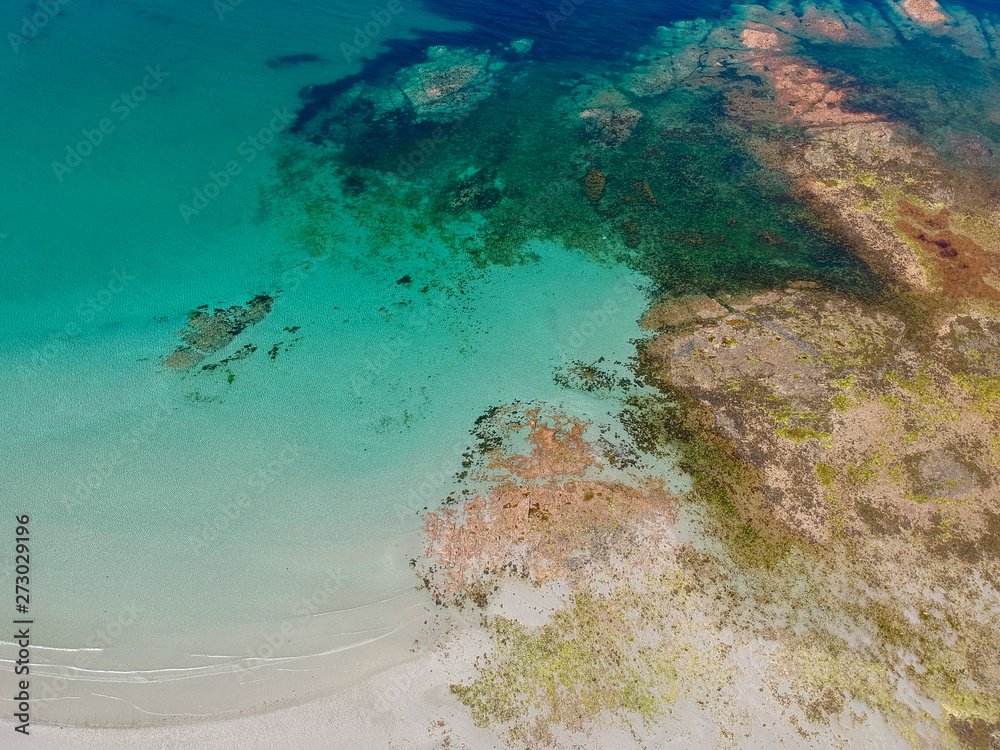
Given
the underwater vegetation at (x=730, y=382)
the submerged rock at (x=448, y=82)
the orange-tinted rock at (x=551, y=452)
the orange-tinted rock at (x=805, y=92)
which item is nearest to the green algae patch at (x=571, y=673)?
the underwater vegetation at (x=730, y=382)

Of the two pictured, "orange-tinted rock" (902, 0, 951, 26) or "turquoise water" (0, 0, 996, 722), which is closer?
"turquoise water" (0, 0, 996, 722)

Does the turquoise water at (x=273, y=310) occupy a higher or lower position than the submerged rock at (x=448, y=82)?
lower

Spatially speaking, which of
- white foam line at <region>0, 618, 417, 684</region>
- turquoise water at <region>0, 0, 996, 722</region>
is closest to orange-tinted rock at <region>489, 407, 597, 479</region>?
turquoise water at <region>0, 0, 996, 722</region>

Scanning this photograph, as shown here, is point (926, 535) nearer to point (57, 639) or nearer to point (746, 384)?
point (746, 384)

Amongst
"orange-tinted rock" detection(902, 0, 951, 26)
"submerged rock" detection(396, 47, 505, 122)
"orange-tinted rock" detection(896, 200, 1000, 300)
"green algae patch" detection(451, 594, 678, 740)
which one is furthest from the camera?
"orange-tinted rock" detection(902, 0, 951, 26)

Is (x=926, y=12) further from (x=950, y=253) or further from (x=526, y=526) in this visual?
(x=526, y=526)

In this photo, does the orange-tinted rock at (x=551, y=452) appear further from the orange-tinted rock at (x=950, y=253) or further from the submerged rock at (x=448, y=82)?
the submerged rock at (x=448, y=82)

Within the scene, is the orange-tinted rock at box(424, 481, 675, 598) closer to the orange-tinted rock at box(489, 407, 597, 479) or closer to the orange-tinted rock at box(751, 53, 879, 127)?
the orange-tinted rock at box(489, 407, 597, 479)

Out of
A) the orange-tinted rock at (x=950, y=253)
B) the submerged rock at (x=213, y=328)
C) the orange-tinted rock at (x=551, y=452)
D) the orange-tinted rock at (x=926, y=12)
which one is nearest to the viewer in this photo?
the orange-tinted rock at (x=551, y=452)

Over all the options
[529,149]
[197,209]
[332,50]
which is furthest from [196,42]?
[529,149]
